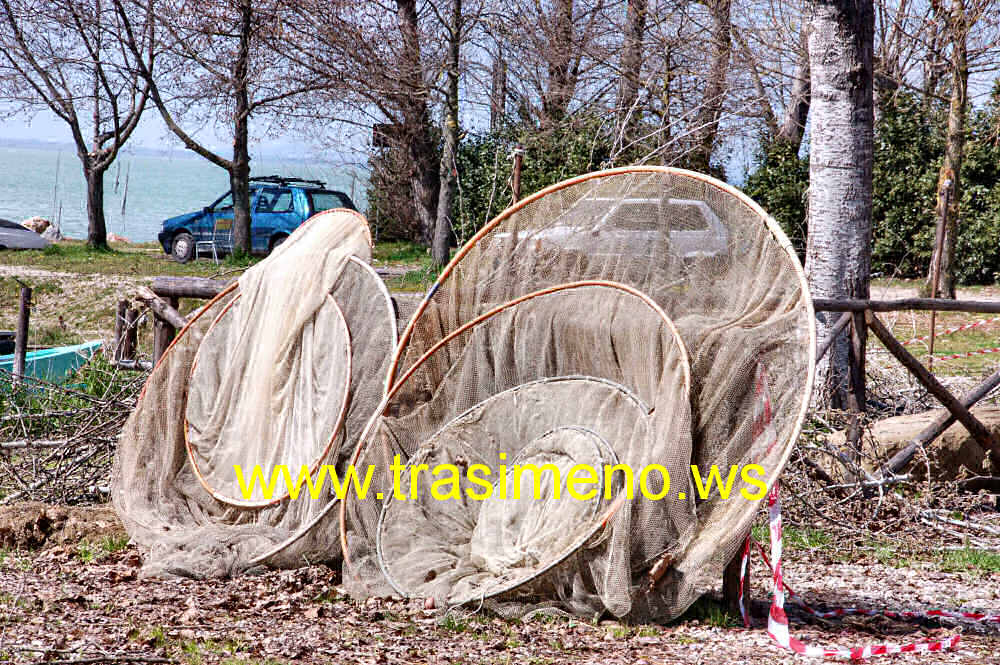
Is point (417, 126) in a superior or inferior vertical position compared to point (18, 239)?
superior

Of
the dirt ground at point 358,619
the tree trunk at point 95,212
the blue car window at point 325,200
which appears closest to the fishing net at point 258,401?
the dirt ground at point 358,619

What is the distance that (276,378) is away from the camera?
591 cm

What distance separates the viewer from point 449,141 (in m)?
17.8

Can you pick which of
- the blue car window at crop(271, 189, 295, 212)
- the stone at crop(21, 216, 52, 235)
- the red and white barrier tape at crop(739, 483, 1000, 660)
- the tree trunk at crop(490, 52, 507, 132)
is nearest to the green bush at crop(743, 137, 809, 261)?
the tree trunk at crop(490, 52, 507, 132)

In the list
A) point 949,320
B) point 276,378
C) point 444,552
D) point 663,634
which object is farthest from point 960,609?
point 949,320

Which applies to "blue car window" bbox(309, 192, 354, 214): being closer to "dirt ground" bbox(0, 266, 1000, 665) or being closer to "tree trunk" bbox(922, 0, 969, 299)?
"tree trunk" bbox(922, 0, 969, 299)

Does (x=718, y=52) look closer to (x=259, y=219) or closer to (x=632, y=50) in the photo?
(x=632, y=50)

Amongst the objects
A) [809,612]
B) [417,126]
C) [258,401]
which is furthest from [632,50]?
[809,612]

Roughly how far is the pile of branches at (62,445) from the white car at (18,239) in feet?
53.5

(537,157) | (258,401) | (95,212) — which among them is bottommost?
(258,401)

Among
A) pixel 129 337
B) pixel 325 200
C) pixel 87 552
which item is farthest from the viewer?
pixel 325 200

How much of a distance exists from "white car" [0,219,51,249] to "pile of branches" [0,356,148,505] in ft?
53.5

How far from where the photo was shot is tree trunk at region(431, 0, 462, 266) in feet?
57.5

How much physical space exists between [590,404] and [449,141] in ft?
44.3
